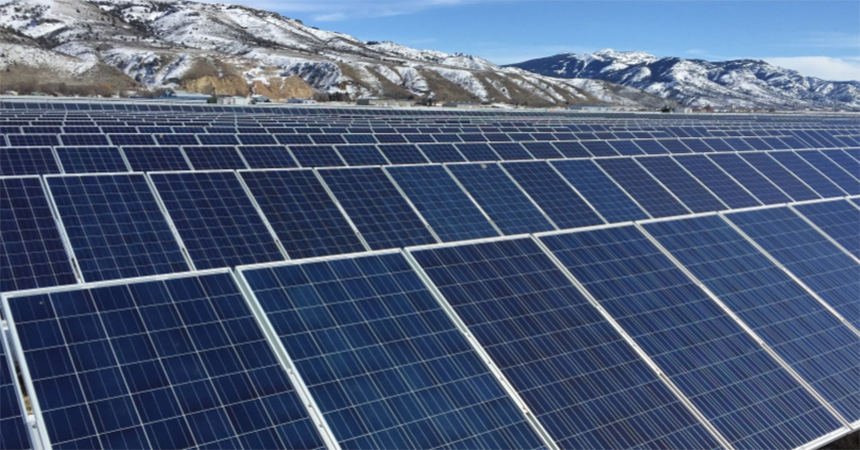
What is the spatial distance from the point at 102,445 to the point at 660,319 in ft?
53.2

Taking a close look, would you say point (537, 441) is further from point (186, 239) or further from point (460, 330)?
point (186, 239)

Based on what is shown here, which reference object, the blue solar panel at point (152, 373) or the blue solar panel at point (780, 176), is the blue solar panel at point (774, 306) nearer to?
the blue solar panel at point (780, 176)

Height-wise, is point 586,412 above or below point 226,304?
below

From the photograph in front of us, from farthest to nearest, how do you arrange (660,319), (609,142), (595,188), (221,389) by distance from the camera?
(609,142) → (595,188) → (660,319) → (221,389)

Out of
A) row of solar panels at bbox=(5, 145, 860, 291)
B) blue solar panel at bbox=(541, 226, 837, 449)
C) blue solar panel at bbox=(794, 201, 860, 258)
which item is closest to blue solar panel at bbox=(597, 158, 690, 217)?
Answer: row of solar panels at bbox=(5, 145, 860, 291)

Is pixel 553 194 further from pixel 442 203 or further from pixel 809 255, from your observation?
pixel 809 255

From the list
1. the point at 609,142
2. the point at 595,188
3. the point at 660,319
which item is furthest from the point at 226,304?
the point at 609,142

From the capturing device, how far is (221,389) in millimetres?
13281

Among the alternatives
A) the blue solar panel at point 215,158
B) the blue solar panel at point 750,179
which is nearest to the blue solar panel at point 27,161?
the blue solar panel at point 215,158

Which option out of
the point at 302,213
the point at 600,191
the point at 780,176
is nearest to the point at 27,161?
the point at 302,213

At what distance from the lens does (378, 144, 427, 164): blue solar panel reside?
3244 cm

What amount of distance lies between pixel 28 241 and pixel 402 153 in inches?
757

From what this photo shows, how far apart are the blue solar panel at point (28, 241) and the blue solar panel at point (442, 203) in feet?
39.7

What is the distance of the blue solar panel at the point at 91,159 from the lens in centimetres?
2462
